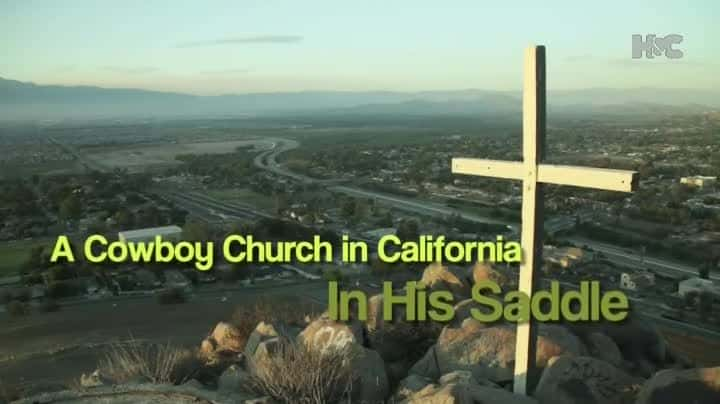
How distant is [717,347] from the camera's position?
10.8 m

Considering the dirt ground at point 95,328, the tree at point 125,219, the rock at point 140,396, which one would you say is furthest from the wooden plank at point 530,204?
the tree at point 125,219

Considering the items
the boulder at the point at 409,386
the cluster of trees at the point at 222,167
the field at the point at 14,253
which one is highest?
the boulder at the point at 409,386

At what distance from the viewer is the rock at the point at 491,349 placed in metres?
5.37

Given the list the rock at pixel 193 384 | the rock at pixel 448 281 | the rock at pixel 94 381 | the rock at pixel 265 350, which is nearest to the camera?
the rock at pixel 193 384

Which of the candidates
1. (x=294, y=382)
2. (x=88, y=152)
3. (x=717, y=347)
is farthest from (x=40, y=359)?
(x=88, y=152)

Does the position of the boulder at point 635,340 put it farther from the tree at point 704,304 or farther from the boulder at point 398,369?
the tree at point 704,304

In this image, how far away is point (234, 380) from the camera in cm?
533

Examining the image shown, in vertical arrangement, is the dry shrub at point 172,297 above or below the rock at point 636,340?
below

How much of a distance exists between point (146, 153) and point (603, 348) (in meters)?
64.5

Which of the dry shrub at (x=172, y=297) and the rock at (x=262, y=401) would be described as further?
the dry shrub at (x=172, y=297)

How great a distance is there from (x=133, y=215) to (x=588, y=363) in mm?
25972

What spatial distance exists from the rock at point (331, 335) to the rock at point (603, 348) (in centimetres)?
229

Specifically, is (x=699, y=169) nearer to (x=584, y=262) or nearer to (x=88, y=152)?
(x=584, y=262)

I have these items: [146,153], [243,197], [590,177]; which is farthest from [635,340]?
[146,153]
